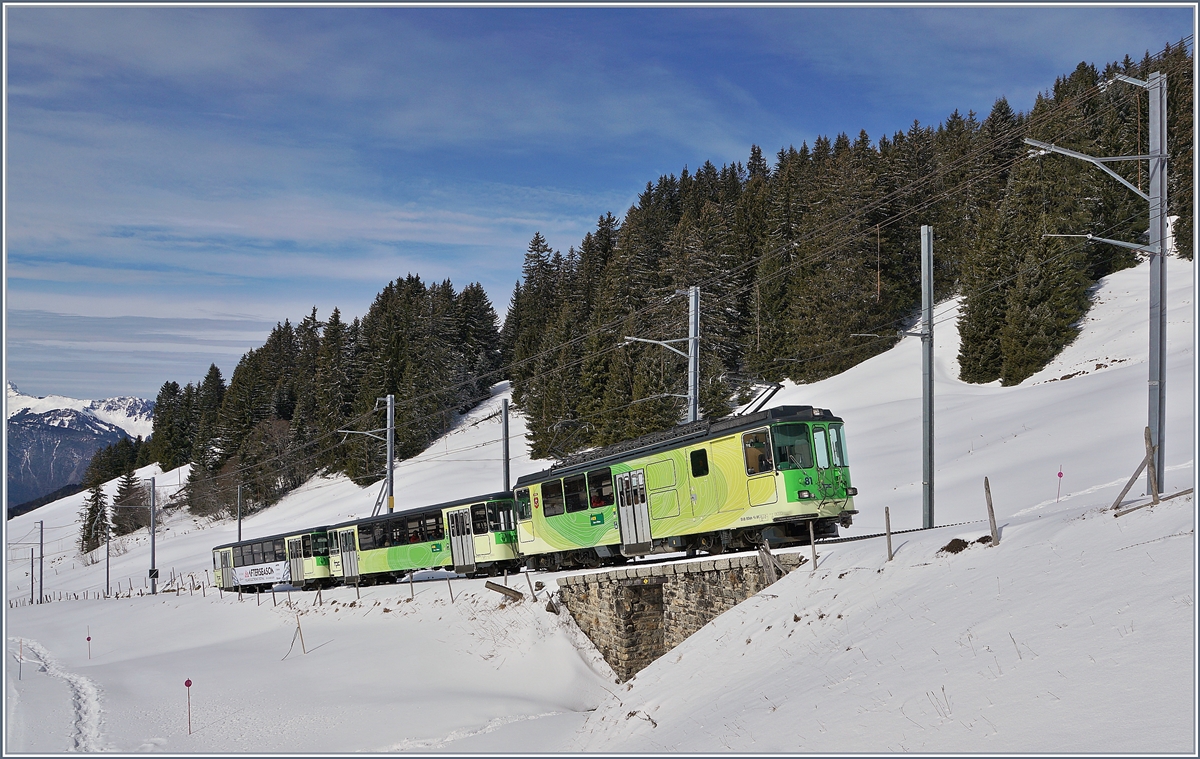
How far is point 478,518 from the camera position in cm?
2973

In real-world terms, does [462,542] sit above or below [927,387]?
below

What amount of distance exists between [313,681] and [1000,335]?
40203 millimetres

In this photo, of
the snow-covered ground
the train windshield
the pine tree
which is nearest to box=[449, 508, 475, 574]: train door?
the snow-covered ground

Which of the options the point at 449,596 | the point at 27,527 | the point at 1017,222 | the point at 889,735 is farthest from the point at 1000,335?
the point at 27,527

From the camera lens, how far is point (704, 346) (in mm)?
59938

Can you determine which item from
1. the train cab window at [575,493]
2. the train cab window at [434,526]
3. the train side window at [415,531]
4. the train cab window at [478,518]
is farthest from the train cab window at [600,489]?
the train side window at [415,531]

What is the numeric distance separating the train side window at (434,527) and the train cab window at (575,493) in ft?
28.1

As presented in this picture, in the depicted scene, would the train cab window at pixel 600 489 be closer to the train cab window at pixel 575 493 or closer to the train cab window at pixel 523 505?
the train cab window at pixel 575 493

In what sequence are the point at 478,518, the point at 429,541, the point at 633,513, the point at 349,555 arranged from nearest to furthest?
1. the point at 633,513
2. the point at 478,518
3. the point at 429,541
4. the point at 349,555

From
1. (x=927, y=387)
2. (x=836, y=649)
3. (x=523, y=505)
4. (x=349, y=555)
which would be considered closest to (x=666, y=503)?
(x=927, y=387)

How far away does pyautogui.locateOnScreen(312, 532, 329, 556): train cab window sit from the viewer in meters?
38.7

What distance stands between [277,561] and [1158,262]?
124ft

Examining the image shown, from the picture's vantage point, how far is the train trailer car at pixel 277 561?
128 ft

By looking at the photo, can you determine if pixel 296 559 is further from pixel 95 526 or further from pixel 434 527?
pixel 95 526
